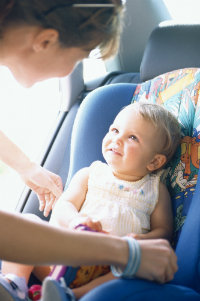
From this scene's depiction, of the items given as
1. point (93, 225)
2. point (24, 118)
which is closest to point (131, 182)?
point (93, 225)

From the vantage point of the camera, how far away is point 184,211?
118cm

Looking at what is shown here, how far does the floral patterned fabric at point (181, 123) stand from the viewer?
4.01ft

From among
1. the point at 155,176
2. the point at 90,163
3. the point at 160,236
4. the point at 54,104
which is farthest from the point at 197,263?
the point at 54,104

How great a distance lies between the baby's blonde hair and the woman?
543 millimetres

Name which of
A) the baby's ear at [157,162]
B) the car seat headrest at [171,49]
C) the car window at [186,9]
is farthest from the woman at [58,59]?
the car window at [186,9]

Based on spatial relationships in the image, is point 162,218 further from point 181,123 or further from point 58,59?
point 58,59

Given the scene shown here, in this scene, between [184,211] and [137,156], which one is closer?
[184,211]

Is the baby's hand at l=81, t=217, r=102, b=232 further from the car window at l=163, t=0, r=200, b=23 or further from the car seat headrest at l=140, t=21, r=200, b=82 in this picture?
the car window at l=163, t=0, r=200, b=23

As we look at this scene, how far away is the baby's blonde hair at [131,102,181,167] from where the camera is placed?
130 cm

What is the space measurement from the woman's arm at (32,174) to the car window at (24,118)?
367mm

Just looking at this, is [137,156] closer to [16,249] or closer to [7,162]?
[7,162]

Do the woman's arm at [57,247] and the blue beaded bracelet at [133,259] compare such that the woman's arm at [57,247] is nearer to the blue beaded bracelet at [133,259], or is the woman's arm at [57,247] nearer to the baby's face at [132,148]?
the blue beaded bracelet at [133,259]

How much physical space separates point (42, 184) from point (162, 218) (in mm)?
548

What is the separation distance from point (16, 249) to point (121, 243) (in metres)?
0.23
